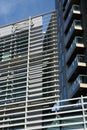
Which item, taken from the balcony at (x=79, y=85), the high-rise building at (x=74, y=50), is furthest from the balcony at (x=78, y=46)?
→ the balcony at (x=79, y=85)

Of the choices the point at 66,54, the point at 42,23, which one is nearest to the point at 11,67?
the point at 42,23

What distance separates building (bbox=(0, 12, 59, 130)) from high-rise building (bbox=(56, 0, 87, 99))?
4.76m

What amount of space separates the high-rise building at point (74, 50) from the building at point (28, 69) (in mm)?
4763

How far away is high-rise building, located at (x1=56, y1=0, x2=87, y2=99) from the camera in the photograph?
2230 cm

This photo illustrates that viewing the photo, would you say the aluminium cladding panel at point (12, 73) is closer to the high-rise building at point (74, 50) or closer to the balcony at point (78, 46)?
the high-rise building at point (74, 50)

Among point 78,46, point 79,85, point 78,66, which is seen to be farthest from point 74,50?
point 79,85

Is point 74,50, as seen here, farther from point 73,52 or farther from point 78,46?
point 78,46

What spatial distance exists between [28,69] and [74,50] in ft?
28.7

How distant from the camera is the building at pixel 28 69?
46.5ft

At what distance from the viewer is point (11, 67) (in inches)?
659

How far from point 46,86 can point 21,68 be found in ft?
7.36

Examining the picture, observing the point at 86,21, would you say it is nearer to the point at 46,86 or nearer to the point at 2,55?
the point at 2,55

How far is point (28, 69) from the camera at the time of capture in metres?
15.8

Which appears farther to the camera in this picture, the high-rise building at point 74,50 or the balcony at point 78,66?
the balcony at point 78,66
